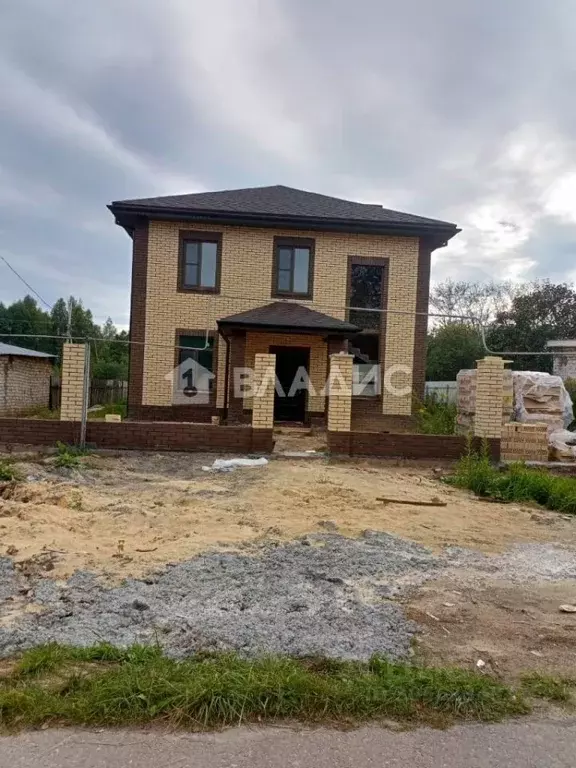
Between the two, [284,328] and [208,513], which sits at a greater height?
[284,328]

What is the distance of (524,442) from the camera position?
9836 millimetres

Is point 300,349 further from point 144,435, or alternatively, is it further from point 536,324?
point 536,324

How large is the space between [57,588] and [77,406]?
634cm

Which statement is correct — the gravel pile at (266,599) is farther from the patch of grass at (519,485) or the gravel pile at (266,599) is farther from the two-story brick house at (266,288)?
the two-story brick house at (266,288)

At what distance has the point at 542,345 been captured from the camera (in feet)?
74.2

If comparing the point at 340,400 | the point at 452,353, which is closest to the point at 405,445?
the point at 340,400

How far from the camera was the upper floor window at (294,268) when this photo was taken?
15820 mm

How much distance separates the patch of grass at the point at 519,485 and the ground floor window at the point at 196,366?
868 cm

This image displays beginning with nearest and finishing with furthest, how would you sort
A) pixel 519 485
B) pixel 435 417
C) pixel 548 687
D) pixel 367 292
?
pixel 548 687
pixel 519 485
pixel 435 417
pixel 367 292

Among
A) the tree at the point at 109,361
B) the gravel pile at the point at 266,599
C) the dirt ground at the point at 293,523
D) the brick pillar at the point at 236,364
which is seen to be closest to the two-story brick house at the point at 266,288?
the brick pillar at the point at 236,364

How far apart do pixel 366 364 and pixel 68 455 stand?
969cm

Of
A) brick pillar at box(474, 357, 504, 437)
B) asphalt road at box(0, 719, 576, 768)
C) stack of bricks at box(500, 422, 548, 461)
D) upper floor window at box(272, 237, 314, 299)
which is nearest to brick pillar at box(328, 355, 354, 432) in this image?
brick pillar at box(474, 357, 504, 437)

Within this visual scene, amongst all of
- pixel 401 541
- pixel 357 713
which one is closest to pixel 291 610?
pixel 357 713

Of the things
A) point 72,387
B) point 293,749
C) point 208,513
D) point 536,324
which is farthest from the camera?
point 536,324
